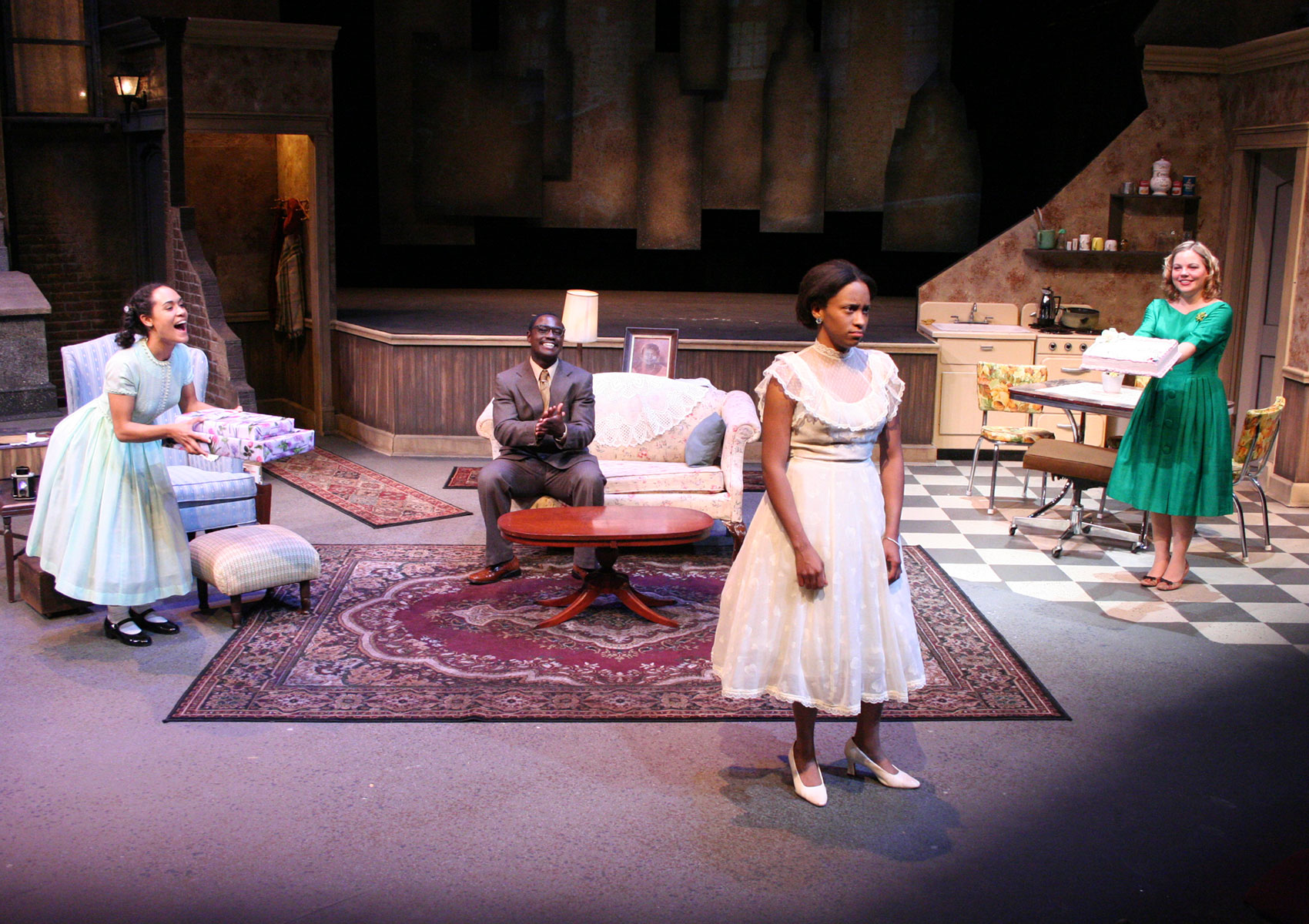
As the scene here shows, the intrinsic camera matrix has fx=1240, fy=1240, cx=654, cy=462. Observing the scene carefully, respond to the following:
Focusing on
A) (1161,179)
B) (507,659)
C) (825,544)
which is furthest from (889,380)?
(1161,179)

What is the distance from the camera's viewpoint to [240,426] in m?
4.57

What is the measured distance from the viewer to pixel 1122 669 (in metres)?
4.54

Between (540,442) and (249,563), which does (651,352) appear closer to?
(540,442)

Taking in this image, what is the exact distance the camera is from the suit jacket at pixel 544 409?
220 inches

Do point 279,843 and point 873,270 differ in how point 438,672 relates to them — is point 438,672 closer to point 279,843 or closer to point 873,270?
point 279,843

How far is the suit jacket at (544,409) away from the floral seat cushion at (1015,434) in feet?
8.35

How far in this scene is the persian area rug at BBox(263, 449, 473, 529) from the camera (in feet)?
21.6

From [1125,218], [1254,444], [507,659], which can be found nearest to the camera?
[507,659]

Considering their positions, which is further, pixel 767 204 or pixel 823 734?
pixel 767 204

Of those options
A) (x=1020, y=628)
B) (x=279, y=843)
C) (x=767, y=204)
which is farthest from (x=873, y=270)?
(x=279, y=843)

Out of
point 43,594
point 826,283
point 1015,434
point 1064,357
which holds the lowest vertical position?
point 43,594

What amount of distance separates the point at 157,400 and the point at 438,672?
4.67 feet

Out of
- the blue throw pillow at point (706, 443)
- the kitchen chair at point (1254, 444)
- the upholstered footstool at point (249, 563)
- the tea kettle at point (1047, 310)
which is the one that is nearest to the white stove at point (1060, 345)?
the tea kettle at point (1047, 310)

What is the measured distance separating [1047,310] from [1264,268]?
140 centimetres
